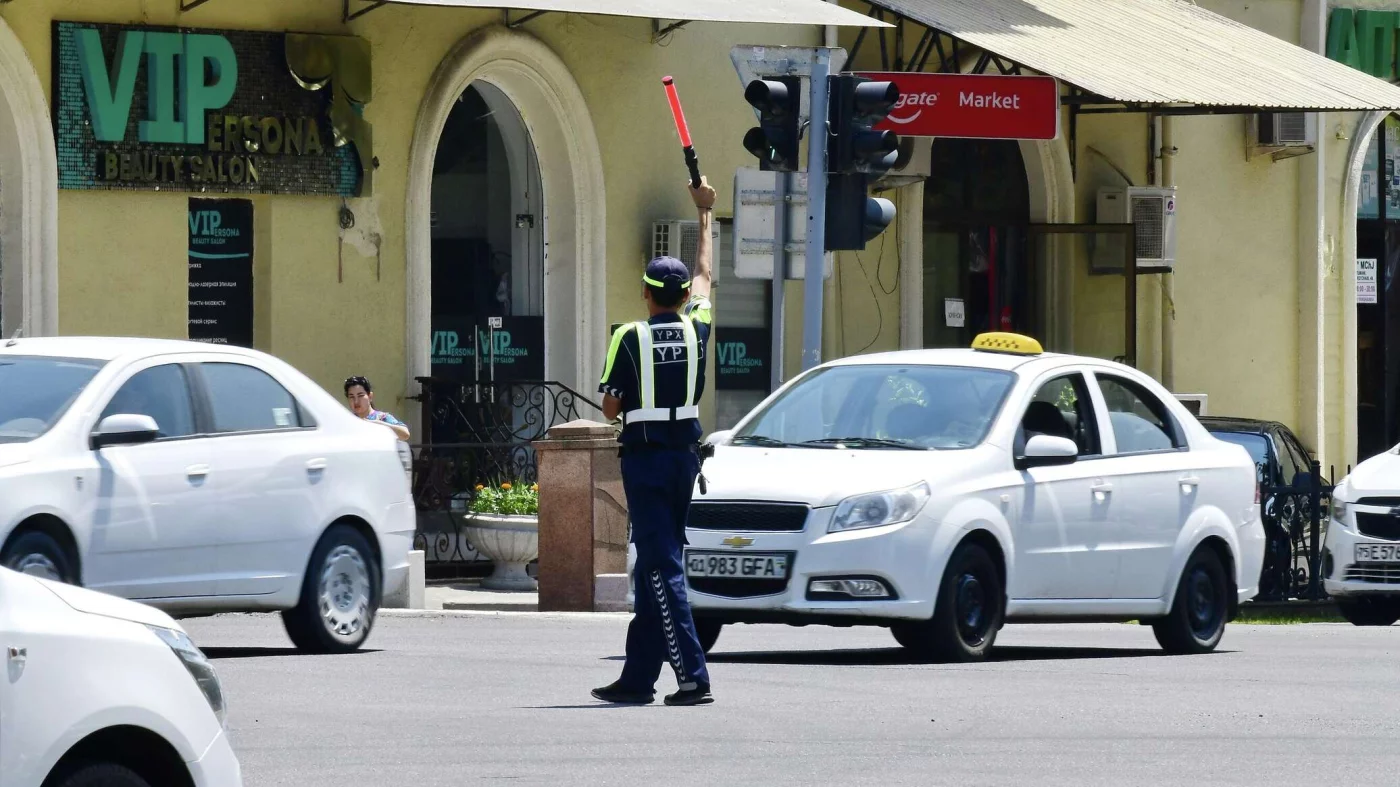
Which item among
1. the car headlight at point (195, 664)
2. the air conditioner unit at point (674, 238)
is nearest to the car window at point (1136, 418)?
the car headlight at point (195, 664)

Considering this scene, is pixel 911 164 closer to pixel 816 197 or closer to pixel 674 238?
pixel 674 238

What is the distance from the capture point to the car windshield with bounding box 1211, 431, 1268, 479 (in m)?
21.8

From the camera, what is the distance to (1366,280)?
30.6 metres

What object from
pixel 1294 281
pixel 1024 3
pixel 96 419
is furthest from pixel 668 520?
pixel 1294 281

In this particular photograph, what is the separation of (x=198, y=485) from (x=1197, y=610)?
17.2 feet

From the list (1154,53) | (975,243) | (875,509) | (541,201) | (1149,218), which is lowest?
(875,509)

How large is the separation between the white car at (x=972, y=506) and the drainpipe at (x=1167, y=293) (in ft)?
43.8

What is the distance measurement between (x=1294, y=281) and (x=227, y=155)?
1367 cm

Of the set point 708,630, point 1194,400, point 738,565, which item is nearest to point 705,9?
point 1194,400

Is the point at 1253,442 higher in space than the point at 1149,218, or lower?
lower

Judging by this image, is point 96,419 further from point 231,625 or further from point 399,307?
point 399,307

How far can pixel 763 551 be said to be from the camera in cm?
1209

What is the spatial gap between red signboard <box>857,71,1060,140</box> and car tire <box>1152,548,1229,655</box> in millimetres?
8742

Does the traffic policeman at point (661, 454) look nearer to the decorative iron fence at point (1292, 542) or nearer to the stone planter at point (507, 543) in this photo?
the stone planter at point (507, 543)
